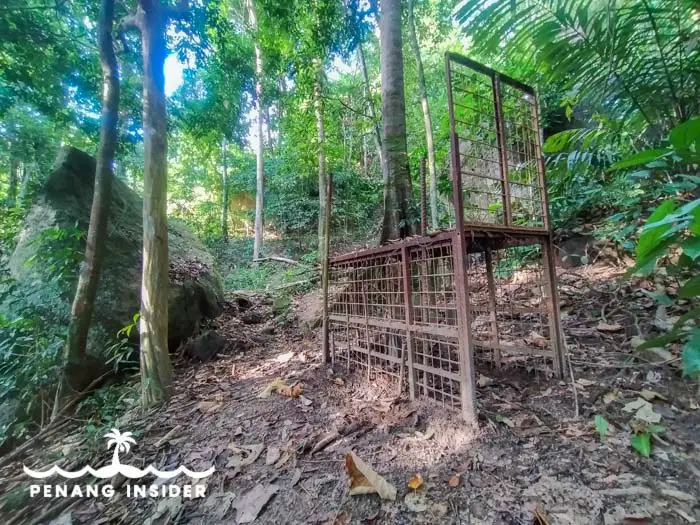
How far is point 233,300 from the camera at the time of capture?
674 cm

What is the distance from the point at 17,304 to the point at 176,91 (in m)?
4.37

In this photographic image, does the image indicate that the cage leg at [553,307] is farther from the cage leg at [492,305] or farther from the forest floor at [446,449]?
the cage leg at [492,305]

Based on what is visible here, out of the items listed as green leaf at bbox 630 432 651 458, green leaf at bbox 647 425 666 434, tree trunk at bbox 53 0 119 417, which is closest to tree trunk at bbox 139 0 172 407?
tree trunk at bbox 53 0 119 417

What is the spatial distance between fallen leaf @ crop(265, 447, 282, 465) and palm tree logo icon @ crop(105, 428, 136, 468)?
124 centimetres

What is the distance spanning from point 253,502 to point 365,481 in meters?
0.73

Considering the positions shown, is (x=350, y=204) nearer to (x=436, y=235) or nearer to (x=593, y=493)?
(x=436, y=235)

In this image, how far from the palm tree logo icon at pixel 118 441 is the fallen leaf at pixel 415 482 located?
2330 mm

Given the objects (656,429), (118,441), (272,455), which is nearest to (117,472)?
(118,441)

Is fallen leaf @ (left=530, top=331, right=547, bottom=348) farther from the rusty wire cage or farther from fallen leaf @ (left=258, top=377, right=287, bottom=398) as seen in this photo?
fallen leaf @ (left=258, top=377, right=287, bottom=398)

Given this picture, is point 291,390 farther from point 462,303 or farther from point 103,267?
point 103,267

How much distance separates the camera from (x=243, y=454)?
247 cm

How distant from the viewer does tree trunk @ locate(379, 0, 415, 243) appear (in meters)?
4.18

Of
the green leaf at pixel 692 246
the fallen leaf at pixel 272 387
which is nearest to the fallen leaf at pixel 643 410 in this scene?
the green leaf at pixel 692 246

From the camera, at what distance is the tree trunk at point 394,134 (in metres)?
4.18
